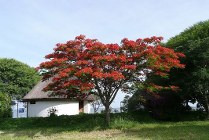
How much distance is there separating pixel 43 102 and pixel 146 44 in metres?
17.7

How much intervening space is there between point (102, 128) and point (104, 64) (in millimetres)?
3389

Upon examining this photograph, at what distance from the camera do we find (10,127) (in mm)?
24797

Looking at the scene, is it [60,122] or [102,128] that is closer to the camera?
[102,128]

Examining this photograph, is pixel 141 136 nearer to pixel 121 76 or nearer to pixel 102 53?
pixel 121 76

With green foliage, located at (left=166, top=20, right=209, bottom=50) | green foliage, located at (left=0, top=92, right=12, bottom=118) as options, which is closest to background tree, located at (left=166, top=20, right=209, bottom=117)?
green foliage, located at (left=166, top=20, right=209, bottom=50)

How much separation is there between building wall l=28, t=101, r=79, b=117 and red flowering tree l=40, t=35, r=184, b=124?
13936 millimetres

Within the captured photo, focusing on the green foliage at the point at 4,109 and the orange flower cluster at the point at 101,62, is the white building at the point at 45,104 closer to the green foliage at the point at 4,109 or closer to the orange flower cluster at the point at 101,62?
the green foliage at the point at 4,109

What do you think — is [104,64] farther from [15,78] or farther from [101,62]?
[15,78]

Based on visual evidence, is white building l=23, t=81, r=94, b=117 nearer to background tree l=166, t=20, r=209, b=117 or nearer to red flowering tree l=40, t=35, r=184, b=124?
background tree l=166, t=20, r=209, b=117

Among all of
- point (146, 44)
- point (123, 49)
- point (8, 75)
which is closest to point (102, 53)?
point (123, 49)

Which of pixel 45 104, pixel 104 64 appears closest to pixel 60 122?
pixel 104 64

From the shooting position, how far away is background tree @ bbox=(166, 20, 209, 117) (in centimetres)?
2206

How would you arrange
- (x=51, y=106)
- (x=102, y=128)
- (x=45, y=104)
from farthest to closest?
(x=45, y=104), (x=51, y=106), (x=102, y=128)

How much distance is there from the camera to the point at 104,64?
1947cm
